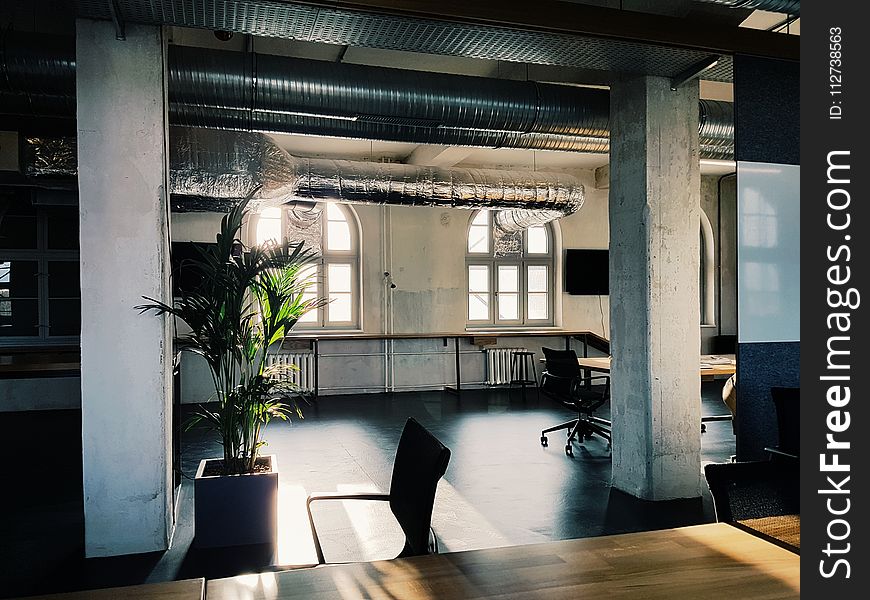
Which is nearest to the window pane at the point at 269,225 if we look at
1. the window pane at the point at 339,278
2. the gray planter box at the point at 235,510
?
the window pane at the point at 339,278

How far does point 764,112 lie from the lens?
3.71 m

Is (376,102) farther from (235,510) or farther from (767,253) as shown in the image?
(235,510)

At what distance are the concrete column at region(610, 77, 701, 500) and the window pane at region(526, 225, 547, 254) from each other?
5518 millimetres

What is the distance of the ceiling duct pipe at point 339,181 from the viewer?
16.2 ft

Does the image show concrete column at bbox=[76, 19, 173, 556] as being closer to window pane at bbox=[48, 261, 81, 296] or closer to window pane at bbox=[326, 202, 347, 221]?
window pane at bbox=[48, 261, 81, 296]

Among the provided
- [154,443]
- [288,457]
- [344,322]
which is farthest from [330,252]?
[154,443]

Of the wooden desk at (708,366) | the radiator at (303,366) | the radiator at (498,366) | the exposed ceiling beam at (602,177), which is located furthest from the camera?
the exposed ceiling beam at (602,177)

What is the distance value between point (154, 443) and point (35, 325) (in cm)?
562

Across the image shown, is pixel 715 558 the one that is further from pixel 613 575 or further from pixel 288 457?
pixel 288 457

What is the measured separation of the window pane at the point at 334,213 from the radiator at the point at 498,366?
277 centimetres

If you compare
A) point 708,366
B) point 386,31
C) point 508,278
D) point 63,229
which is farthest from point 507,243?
point 386,31

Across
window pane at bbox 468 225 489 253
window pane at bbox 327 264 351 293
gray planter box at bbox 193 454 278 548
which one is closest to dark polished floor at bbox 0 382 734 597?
gray planter box at bbox 193 454 278 548

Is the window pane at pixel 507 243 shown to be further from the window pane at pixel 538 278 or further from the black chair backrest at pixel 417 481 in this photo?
the black chair backrest at pixel 417 481

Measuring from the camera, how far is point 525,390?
9258 millimetres
